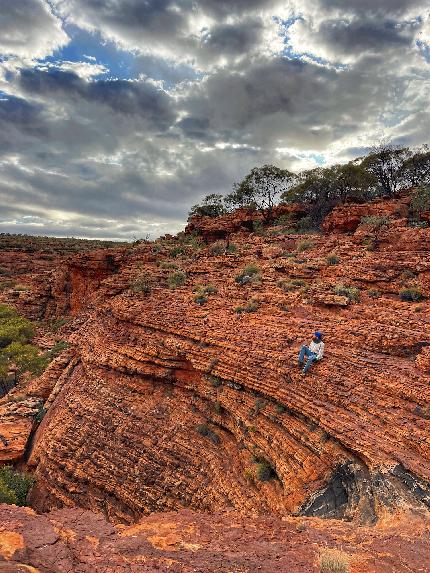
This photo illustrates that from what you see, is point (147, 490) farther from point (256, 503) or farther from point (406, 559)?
point (406, 559)

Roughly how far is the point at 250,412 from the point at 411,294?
7.51 meters

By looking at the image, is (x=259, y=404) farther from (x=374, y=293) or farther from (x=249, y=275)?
(x=249, y=275)

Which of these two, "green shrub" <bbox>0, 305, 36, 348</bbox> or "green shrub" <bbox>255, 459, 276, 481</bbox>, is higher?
"green shrub" <bbox>0, 305, 36, 348</bbox>

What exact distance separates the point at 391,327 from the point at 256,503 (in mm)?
6576

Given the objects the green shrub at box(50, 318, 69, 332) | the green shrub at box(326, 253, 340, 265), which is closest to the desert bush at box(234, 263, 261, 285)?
the green shrub at box(326, 253, 340, 265)

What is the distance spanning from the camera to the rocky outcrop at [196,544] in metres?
4.16

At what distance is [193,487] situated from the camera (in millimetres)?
10734

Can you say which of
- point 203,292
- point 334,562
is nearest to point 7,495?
point 203,292

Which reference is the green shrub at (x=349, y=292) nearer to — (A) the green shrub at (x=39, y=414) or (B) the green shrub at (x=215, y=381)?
(B) the green shrub at (x=215, y=381)

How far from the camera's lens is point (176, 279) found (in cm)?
1878

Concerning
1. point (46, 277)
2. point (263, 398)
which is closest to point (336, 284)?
point (263, 398)

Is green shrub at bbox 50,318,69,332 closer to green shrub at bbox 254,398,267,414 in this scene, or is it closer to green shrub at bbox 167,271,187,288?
green shrub at bbox 167,271,187,288

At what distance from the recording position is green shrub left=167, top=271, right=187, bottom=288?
18.3 m

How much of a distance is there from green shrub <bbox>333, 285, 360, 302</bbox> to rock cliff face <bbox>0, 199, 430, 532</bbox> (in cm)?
5
